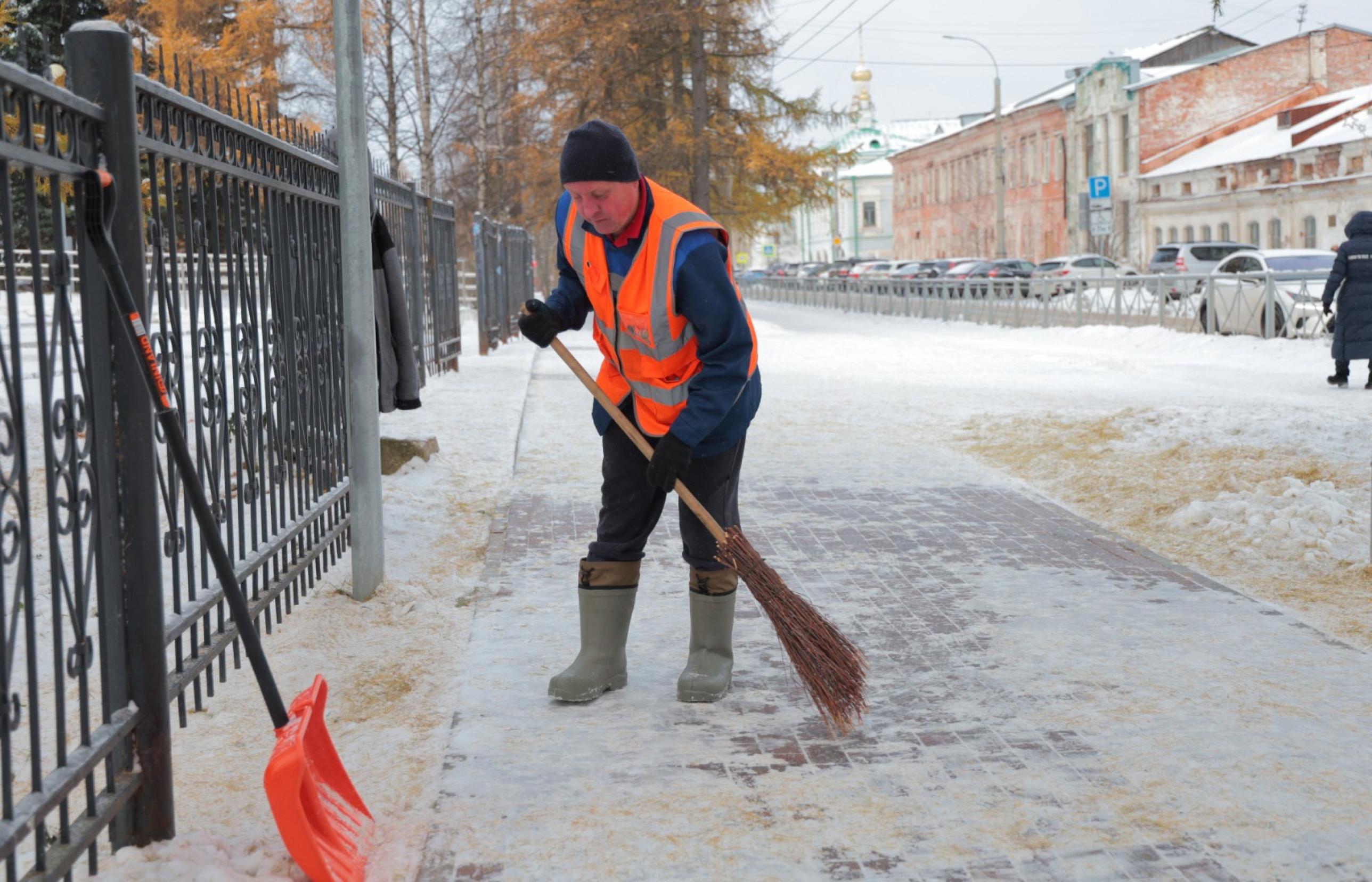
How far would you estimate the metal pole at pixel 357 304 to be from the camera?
570cm

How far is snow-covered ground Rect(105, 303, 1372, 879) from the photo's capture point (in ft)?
12.5

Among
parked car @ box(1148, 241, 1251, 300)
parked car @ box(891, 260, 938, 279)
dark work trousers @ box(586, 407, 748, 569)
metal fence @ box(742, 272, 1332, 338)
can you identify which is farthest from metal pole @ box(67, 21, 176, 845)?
parked car @ box(891, 260, 938, 279)

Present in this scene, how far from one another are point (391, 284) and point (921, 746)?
347 centimetres

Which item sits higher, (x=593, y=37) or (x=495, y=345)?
(x=593, y=37)

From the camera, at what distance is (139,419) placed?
3.06 metres

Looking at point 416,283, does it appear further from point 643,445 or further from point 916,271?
point 916,271

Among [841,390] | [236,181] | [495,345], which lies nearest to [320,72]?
[495,345]

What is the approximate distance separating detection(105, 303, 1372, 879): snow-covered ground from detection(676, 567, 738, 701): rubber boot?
2.40ft

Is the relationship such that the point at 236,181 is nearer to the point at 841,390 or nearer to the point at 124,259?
the point at 124,259

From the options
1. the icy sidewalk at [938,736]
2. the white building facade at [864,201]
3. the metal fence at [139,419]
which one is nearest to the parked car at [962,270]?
the white building facade at [864,201]

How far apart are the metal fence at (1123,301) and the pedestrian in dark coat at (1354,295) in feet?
14.8

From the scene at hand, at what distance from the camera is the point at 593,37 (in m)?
27.8

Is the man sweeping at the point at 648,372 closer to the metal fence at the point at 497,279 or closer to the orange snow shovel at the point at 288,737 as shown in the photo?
the orange snow shovel at the point at 288,737

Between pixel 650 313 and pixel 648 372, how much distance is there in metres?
0.22
